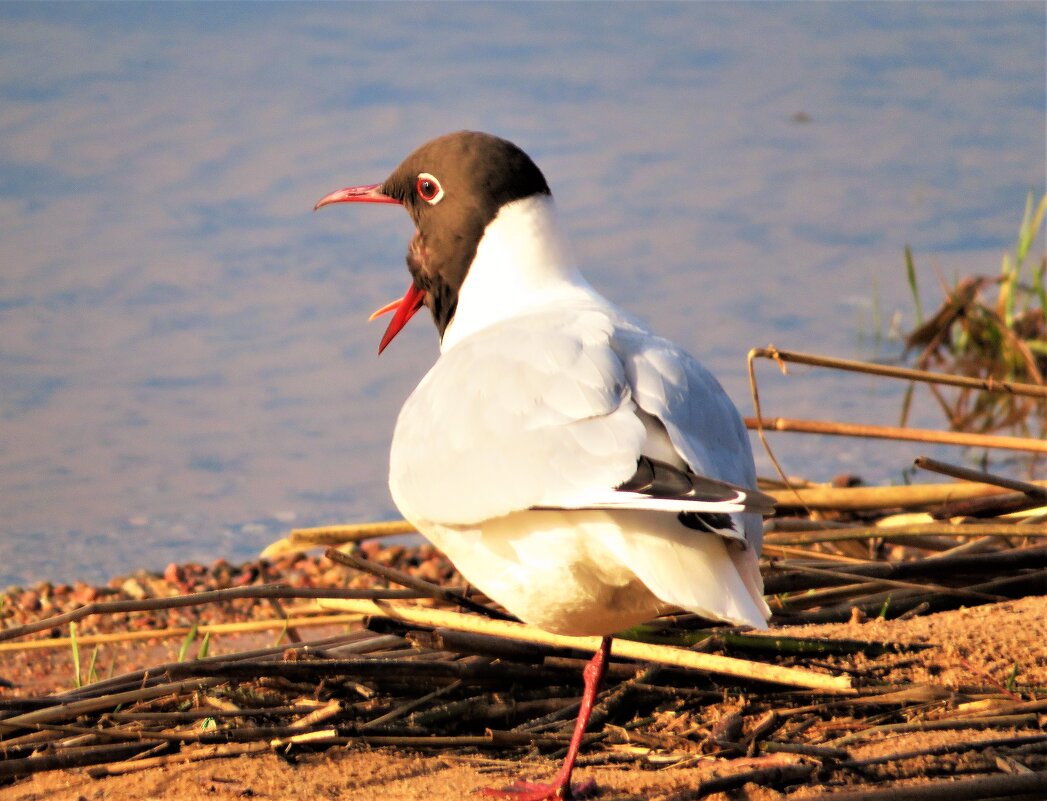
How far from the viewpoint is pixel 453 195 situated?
380 centimetres

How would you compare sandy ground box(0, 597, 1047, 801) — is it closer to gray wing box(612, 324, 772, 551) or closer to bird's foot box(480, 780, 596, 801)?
bird's foot box(480, 780, 596, 801)

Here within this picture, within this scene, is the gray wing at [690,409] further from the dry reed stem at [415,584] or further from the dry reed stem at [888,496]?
the dry reed stem at [888,496]

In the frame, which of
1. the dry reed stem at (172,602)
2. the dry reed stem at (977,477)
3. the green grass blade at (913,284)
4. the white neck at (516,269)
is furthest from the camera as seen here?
the green grass blade at (913,284)

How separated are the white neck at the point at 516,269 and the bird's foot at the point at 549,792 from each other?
3.69 ft

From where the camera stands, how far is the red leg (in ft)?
9.77

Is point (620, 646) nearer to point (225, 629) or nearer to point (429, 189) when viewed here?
point (225, 629)

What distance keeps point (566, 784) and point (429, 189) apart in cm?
160

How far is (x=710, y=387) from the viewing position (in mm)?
3035

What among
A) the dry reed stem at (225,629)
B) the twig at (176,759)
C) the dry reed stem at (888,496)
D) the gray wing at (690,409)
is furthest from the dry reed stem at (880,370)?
the twig at (176,759)

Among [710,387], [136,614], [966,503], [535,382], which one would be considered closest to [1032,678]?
[966,503]

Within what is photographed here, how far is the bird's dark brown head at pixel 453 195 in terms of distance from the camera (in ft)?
12.3

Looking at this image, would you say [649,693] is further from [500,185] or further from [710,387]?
[500,185]

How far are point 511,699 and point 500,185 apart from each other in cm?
125

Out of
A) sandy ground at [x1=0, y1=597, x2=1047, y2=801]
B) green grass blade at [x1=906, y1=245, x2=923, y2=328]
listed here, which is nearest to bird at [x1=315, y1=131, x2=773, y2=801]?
sandy ground at [x1=0, y1=597, x2=1047, y2=801]
